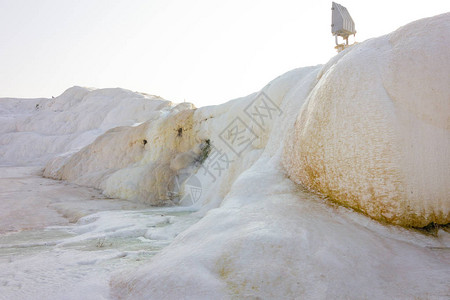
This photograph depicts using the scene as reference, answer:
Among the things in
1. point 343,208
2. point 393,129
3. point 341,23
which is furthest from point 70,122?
point 393,129

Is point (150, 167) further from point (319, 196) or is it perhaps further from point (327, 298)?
point (327, 298)

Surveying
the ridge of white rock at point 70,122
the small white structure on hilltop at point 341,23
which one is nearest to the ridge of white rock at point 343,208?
the small white structure on hilltop at point 341,23

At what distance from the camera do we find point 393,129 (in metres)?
1.86

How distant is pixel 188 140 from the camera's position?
22.1ft

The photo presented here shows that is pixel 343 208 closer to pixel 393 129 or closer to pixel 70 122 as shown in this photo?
pixel 393 129

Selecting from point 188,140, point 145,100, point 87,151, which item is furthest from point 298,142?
point 145,100

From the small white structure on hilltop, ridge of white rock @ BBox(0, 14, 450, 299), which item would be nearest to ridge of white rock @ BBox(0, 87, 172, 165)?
the small white structure on hilltop

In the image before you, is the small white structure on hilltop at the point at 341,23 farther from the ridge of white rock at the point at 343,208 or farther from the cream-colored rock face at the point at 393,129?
the cream-colored rock face at the point at 393,129

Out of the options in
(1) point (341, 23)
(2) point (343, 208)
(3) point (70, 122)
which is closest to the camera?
(2) point (343, 208)

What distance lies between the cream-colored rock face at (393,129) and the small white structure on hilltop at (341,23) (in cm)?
810

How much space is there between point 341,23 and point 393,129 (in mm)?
8822

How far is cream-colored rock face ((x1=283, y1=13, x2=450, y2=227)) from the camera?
181cm

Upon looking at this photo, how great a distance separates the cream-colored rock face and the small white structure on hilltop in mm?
8099

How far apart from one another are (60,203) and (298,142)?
16.7 ft
